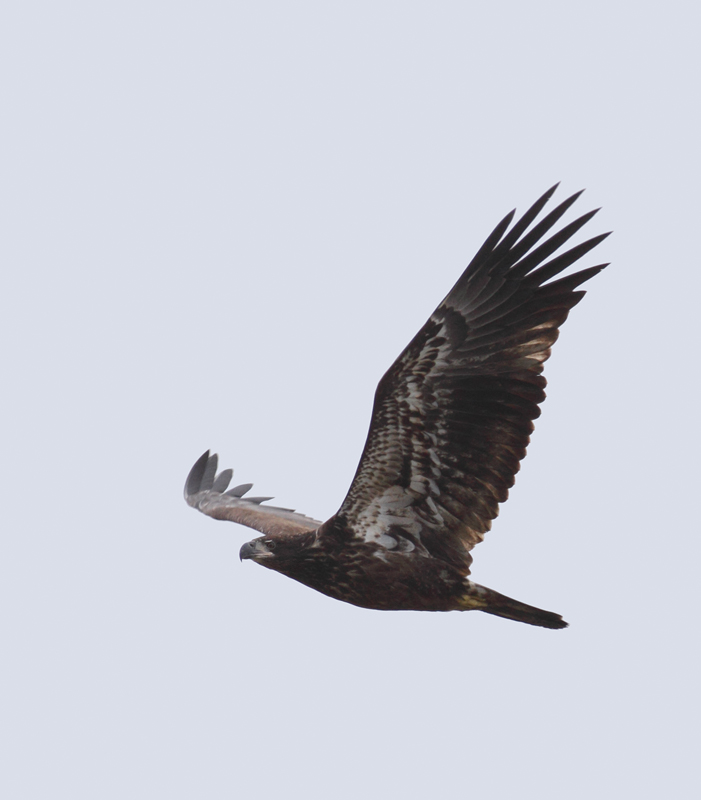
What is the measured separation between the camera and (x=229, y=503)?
12.9 meters

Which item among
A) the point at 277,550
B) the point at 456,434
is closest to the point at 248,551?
the point at 277,550

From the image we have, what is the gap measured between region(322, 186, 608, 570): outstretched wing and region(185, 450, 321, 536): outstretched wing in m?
2.89

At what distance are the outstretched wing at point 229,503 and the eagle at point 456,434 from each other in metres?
2.26

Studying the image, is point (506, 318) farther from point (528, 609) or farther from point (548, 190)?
point (528, 609)

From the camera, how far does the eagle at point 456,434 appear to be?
8688mm

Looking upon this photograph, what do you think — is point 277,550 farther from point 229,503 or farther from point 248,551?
point 229,503

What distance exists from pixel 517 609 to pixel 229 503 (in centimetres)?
450

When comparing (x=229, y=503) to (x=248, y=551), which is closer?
(x=248, y=551)

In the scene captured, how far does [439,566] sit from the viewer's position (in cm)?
920

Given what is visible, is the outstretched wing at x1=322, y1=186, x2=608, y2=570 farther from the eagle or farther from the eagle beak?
the eagle beak

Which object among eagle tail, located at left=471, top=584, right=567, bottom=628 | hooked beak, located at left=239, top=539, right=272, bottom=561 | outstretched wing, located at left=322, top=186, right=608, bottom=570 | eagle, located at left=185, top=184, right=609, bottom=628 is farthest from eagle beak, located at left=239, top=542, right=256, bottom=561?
eagle tail, located at left=471, top=584, right=567, bottom=628

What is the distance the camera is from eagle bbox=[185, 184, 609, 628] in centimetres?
869

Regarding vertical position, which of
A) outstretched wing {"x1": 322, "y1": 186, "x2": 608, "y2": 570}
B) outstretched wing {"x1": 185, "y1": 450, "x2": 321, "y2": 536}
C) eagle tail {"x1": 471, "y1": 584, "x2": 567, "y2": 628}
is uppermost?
outstretched wing {"x1": 322, "y1": 186, "x2": 608, "y2": 570}

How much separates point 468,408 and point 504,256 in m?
1.13
